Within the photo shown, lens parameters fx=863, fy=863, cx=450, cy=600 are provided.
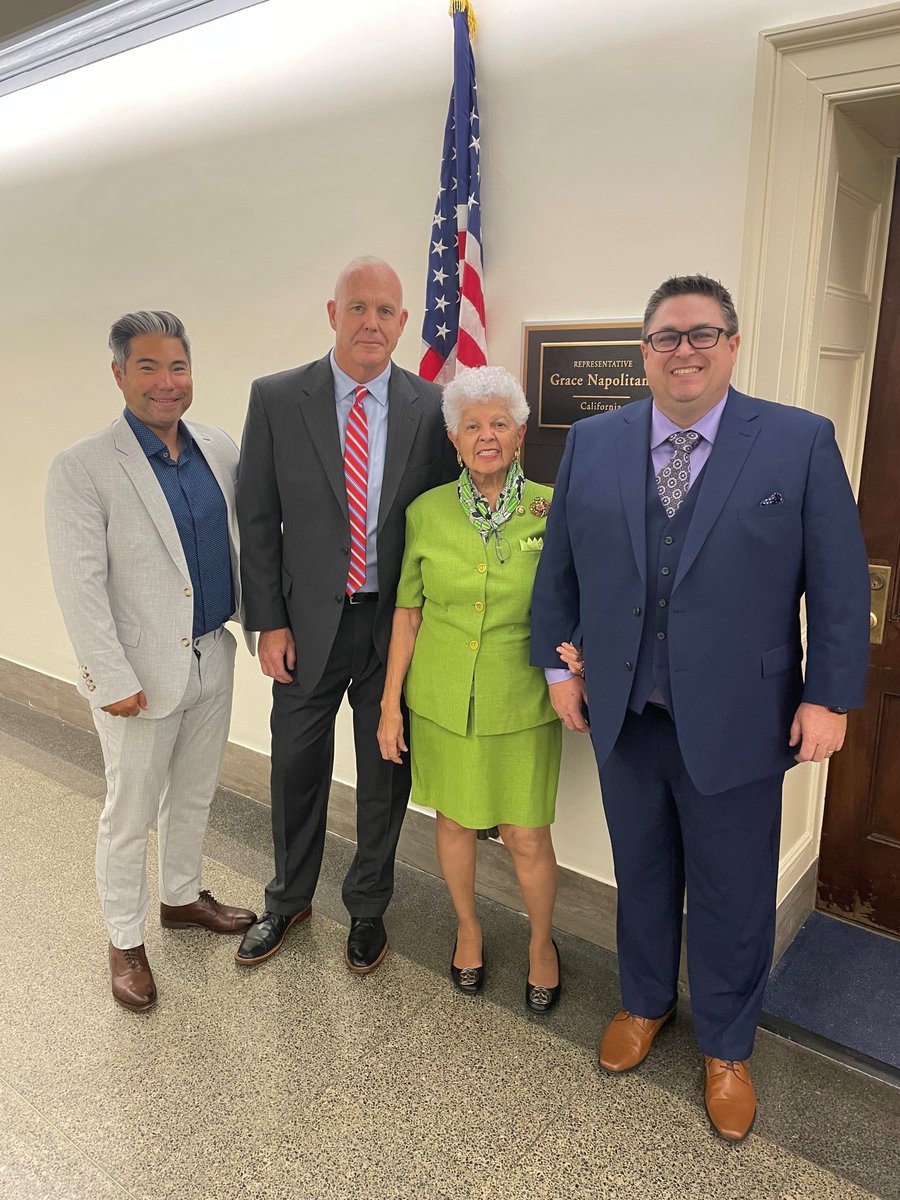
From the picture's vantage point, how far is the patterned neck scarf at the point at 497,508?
7.00ft

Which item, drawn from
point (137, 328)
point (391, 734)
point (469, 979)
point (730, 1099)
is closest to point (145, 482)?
point (137, 328)

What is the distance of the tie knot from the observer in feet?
5.97

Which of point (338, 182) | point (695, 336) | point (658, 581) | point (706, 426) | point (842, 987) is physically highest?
point (338, 182)

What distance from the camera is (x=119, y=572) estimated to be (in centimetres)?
226

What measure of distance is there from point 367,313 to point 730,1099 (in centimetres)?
209

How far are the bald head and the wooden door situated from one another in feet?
4.42

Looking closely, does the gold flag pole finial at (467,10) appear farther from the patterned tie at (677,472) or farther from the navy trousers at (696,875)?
the navy trousers at (696,875)

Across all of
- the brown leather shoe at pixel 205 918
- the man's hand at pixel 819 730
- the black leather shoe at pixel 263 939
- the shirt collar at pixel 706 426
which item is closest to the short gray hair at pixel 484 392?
the shirt collar at pixel 706 426

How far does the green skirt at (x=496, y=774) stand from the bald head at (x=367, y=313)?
3.17 ft

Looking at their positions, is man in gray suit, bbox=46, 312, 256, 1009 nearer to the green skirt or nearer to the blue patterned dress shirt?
the blue patterned dress shirt

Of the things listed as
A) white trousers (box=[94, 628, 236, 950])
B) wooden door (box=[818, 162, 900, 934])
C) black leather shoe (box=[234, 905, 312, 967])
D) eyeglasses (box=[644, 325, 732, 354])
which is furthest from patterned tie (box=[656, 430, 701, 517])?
black leather shoe (box=[234, 905, 312, 967])

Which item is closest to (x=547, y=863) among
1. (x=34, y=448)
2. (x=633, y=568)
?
(x=633, y=568)

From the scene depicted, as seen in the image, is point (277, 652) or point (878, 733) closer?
point (277, 652)

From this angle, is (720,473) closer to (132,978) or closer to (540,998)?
(540,998)
